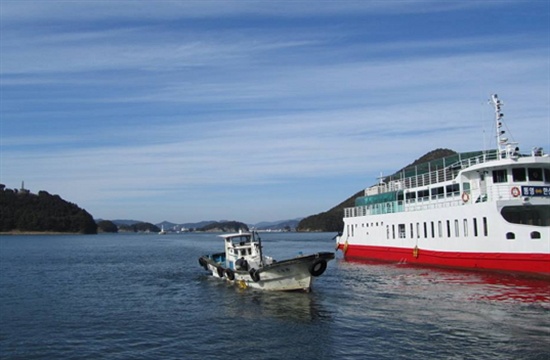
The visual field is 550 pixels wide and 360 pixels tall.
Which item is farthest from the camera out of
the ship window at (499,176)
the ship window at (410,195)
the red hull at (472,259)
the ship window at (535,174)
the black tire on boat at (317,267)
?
the ship window at (410,195)

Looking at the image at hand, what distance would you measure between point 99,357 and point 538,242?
2998 cm

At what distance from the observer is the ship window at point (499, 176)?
4159 cm

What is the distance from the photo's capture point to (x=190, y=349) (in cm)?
2192

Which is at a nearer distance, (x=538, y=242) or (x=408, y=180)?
(x=538, y=242)

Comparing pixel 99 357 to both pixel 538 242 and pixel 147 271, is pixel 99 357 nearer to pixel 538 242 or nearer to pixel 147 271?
pixel 538 242

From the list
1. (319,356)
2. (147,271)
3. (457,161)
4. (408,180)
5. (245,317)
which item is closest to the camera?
(319,356)

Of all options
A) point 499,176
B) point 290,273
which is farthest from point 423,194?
point 290,273

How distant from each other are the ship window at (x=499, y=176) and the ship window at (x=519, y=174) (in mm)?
740

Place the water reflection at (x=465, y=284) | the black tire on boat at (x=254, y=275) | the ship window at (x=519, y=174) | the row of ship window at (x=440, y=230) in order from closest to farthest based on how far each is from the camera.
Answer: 1. the water reflection at (x=465, y=284)
2. the black tire on boat at (x=254, y=275)
3. the row of ship window at (x=440, y=230)
4. the ship window at (x=519, y=174)

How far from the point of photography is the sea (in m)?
21.2

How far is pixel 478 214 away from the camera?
133 feet

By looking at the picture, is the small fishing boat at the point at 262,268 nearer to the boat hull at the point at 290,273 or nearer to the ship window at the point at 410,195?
the boat hull at the point at 290,273

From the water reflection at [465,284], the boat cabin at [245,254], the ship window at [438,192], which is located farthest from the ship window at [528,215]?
the boat cabin at [245,254]

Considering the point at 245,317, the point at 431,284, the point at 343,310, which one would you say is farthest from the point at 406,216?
the point at 245,317
